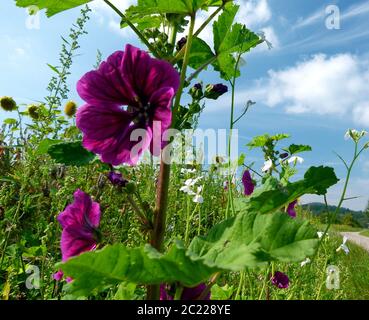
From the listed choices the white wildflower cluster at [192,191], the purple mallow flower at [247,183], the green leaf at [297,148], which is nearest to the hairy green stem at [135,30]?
the purple mallow flower at [247,183]

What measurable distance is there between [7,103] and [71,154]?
2.88m

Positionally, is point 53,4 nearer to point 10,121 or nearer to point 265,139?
point 265,139

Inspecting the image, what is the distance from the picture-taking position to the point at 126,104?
3.06 ft

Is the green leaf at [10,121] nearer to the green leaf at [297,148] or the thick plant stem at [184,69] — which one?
the green leaf at [297,148]

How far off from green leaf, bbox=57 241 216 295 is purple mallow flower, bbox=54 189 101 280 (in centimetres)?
32

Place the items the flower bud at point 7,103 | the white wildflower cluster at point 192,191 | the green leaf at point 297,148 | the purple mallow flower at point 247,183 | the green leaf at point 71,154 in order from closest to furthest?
the green leaf at point 71,154, the purple mallow flower at point 247,183, the green leaf at point 297,148, the white wildflower cluster at point 192,191, the flower bud at point 7,103

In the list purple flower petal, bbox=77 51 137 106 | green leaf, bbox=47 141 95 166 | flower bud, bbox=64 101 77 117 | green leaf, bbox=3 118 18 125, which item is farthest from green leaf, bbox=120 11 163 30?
green leaf, bbox=3 118 18 125

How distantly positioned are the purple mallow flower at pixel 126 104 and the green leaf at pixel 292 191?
0.24m

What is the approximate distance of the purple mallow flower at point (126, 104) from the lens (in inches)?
32.7

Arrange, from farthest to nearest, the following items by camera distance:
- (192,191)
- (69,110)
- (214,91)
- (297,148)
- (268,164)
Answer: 1. (69,110)
2. (192,191)
3. (268,164)
4. (297,148)
5. (214,91)

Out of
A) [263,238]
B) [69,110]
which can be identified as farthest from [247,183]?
[69,110]

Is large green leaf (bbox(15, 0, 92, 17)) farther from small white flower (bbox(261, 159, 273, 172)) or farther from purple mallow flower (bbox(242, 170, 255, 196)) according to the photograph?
small white flower (bbox(261, 159, 273, 172))
